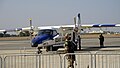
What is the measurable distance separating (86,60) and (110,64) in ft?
5.95

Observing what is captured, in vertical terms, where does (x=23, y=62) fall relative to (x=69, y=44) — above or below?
below

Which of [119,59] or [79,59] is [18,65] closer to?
[79,59]

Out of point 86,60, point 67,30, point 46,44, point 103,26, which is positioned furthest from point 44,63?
point 103,26

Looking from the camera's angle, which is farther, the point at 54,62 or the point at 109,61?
the point at 54,62

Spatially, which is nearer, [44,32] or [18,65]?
[18,65]

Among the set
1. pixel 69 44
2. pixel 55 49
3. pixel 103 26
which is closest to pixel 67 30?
pixel 55 49

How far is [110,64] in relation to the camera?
14023mm

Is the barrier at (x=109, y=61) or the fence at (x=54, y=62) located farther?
the barrier at (x=109, y=61)

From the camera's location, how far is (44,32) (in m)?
27.4

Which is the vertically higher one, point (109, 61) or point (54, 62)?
point (109, 61)

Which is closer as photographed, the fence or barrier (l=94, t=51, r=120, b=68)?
the fence

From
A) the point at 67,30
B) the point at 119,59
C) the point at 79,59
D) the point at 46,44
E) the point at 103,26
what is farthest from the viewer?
the point at 103,26

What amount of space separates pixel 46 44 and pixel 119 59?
13.8 m

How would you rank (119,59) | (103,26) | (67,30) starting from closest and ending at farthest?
(119,59)
(67,30)
(103,26)
